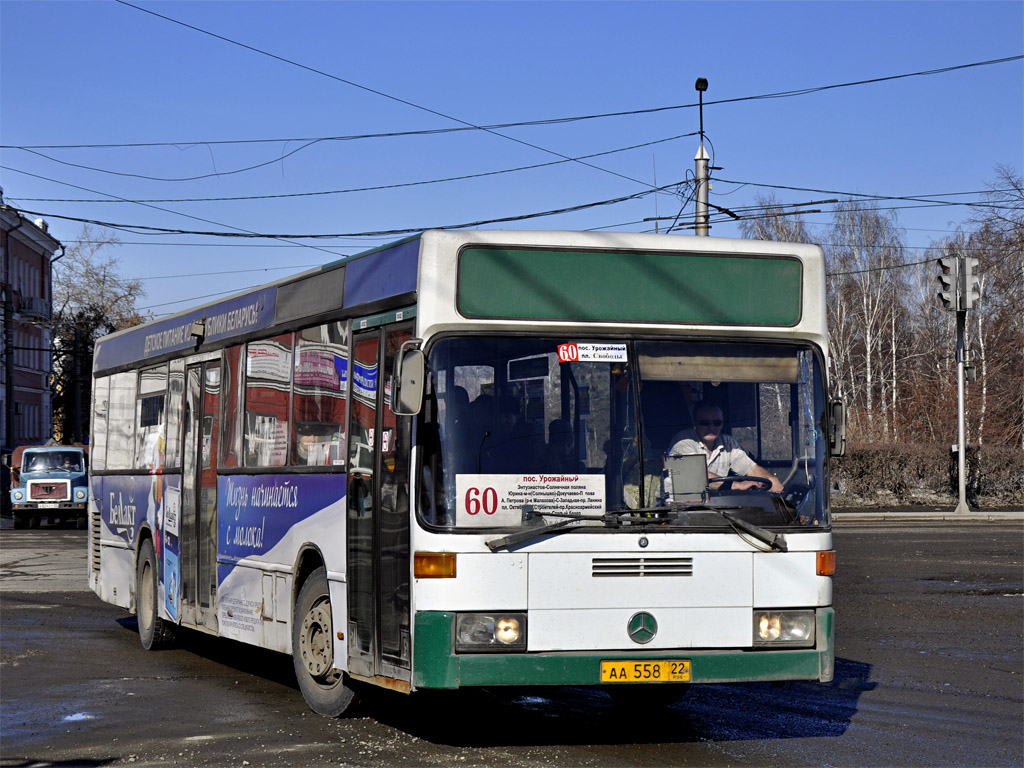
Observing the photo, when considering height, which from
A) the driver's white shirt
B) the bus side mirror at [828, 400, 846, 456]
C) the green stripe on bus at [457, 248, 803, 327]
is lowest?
the driver's white shirt

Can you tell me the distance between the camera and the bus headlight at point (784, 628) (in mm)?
8055

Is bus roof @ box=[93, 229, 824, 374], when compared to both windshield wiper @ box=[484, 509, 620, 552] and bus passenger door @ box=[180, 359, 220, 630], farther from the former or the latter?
bus passenger door @ box=[180, 359, 220, 630]

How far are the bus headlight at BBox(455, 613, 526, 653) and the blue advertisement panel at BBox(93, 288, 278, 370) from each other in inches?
153

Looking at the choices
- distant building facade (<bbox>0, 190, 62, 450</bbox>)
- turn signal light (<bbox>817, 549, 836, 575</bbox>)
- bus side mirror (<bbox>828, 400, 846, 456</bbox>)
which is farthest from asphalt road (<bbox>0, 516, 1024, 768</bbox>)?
distant building facade (<bbox>0, 190, 62, 450</bbox>)

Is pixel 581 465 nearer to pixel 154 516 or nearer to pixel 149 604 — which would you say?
pixel 154 516

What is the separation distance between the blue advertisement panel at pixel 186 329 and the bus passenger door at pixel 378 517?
2255mm

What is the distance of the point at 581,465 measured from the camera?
783cm

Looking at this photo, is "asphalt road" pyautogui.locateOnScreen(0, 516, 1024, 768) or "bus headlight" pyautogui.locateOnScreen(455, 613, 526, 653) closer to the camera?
"bus headlight" pyautogui.locateOnScreen(455, 613, 526, 653)

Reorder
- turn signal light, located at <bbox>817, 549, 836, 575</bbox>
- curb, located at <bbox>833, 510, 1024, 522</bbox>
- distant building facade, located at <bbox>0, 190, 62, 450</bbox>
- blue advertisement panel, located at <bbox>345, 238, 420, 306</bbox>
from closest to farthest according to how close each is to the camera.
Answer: turn signal light, located at <bbox>817, 549, 836, 575</bbox>, blue advertisement panel, located at <bbox>345, 238, 420, 306</bbox>, curb, located at <bbox>833, 510, 1024, 522</bbox>, distant building facade, located at <bbox>0, 190, 62, 450</bbox>

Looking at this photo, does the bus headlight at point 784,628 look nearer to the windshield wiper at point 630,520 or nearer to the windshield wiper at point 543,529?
the windshield wiper at point 630,520

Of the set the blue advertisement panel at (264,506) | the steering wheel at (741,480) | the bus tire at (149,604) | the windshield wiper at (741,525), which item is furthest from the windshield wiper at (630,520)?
the bus tire at (149,604)

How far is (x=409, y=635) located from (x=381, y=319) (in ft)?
6.36

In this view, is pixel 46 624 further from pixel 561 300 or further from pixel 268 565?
pixel 561 300

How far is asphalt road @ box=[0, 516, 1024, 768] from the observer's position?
26.9 feet
